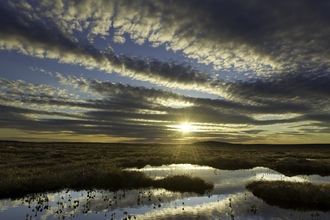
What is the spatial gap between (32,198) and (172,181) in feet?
43.9

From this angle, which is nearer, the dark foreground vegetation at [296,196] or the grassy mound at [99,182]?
the dark foreground vegetation at [296,196]

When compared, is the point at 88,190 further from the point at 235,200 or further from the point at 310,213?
the point at 310,213

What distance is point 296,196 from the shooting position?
20188 mm

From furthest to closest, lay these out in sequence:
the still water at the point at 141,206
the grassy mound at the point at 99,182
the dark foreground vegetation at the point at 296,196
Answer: the grassy mound at the point at 99,182, the dark foreground vegetation at the point at 296,196, the still water at the point at 141,206

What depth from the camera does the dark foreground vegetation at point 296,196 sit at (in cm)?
1855

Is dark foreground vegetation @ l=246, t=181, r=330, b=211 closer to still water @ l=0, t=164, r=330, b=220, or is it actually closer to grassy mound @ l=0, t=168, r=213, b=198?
still water @ l=0, t=164, r=330, b=220

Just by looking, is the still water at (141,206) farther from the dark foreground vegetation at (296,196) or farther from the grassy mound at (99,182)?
the grassy mound at (99,182)

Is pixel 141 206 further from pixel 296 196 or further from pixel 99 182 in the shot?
pixel 296 196

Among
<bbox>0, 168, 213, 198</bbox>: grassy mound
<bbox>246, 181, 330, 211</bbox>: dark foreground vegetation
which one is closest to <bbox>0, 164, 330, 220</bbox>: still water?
<bbox>246, 181, 330, 211</bbox>: dark foreground vegetation

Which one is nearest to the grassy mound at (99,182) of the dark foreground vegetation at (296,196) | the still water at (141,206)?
the still water at (141,206)

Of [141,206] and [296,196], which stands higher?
[296,196]

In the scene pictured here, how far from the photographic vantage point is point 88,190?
22750mm

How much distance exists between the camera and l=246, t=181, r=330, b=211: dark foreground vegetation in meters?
18.6

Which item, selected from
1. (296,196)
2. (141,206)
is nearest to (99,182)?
(141,206)
